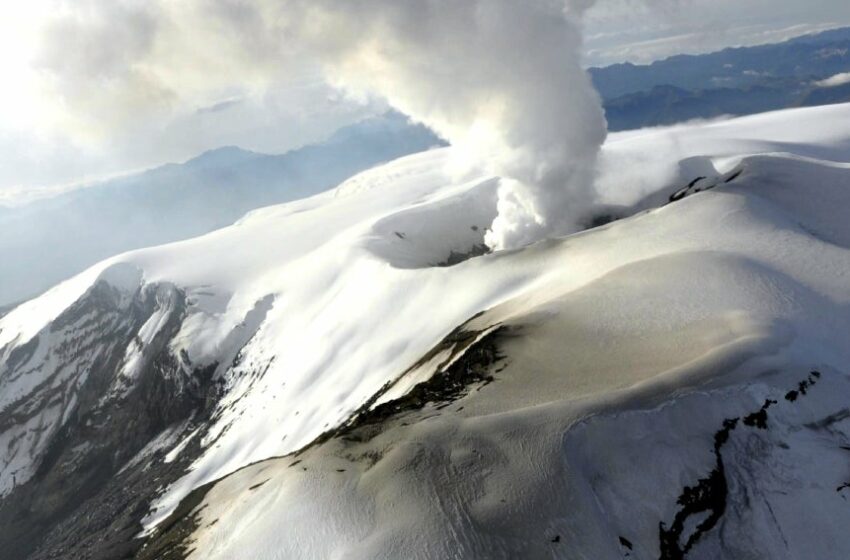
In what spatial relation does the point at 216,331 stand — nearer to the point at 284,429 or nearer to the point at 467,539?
the point at 284,429

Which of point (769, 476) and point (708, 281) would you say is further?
point (708, 281)

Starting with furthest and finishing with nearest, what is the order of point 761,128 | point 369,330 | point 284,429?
point 761,128
point 369,330
point 284,429

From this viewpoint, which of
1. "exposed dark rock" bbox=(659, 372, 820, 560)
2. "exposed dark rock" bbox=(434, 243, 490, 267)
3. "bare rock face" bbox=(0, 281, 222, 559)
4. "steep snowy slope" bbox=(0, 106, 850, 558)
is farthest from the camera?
"exposed dark rock" bbox=(434, 243, 490, 267)

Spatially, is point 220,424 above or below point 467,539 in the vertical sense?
below

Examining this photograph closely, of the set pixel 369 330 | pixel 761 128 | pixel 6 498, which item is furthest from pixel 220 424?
pixel 761 128

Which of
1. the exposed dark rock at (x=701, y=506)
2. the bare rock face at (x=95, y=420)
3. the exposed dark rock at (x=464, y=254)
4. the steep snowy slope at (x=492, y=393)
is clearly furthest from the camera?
the exposed dark rock at (x=464, y=254)

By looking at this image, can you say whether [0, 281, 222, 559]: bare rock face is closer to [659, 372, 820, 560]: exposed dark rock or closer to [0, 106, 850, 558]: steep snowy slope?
[0, 106, 850, 558]: steep snowy slope

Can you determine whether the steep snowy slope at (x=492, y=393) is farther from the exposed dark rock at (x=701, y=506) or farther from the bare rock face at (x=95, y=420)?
the bare rock face at (x=95, y=420)

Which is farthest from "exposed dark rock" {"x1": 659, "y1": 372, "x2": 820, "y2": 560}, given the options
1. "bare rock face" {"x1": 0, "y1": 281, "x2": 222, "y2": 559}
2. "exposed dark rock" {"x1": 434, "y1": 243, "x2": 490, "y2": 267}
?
"exposed dark rock" {"x1": 434, "y1": 243, "x2": 490, "y2": 267}

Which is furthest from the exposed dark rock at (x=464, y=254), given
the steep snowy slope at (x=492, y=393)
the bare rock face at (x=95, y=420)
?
the bare rock face at (x=95, y=420)
